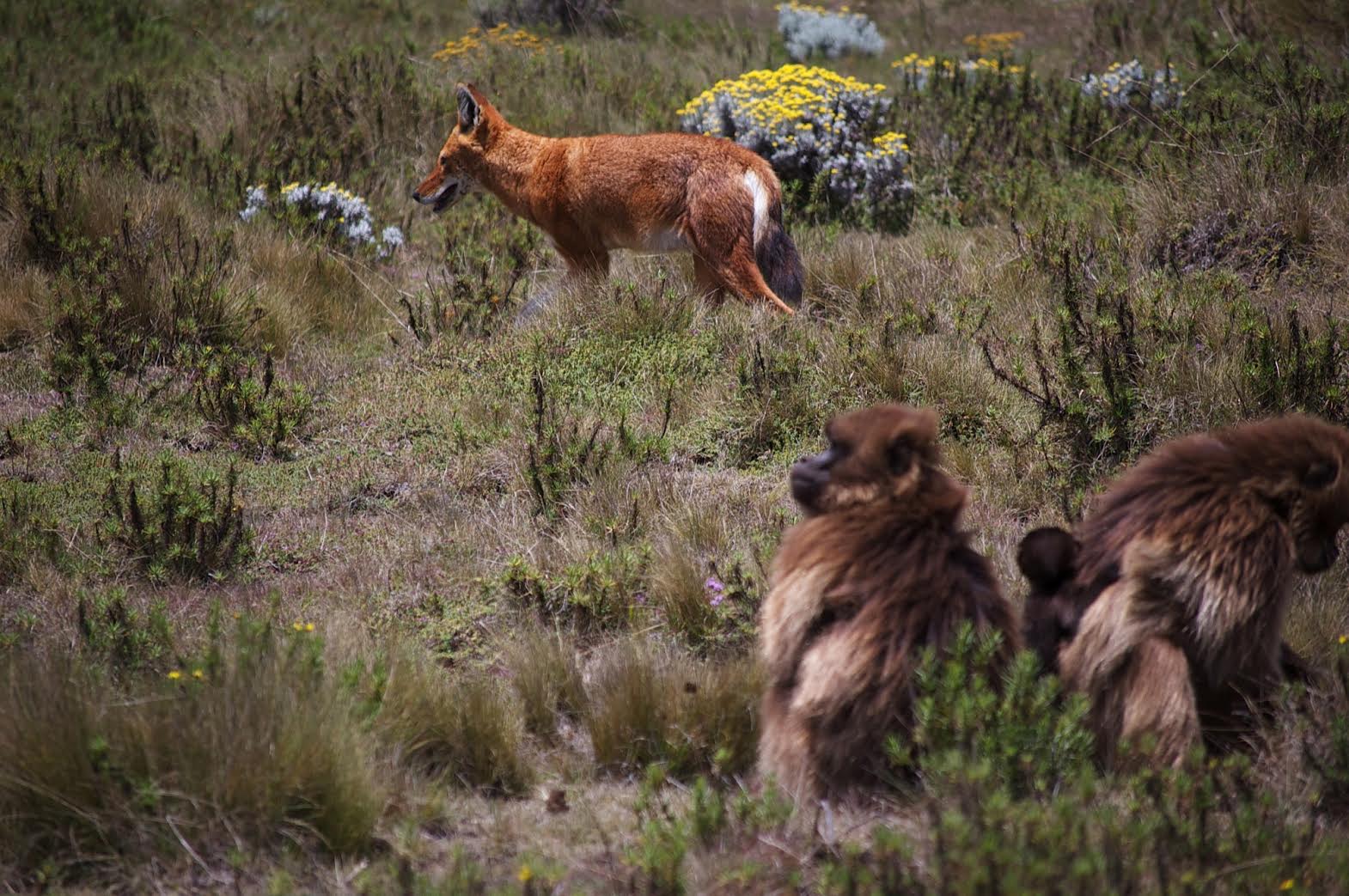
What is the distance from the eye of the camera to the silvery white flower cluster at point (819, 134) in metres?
10.4

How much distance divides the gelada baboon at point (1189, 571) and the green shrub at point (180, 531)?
349 centimetres

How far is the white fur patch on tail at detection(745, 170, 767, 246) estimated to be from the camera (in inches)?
329

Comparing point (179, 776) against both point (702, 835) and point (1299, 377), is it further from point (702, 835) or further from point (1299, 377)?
point (1299, 377)

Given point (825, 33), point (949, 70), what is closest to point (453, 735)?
point (949, 70)

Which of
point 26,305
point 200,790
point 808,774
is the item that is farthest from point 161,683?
point 26,305

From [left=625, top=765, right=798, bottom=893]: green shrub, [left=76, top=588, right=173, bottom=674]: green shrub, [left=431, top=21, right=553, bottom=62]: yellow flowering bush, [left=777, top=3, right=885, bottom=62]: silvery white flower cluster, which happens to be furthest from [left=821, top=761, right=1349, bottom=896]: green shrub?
[left=777, top=3, right=885, bottom=62]: silvery white flower cluster

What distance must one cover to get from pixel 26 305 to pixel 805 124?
19.9 ft

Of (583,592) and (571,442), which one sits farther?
(571,442)

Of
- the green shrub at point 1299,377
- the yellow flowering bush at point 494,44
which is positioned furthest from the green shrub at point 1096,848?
the yellow flowering bush at point 494,44

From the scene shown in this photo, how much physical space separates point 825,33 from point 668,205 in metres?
11.0

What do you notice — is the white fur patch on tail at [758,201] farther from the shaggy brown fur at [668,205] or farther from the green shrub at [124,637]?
the green shrub at [124,637]

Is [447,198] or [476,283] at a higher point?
[447,198]

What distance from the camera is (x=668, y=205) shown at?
28.1 ft

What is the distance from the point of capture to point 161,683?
13.0 feet
